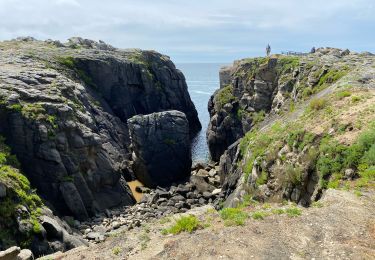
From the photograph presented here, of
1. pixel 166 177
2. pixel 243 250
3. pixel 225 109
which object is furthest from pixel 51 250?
pixel 225 109

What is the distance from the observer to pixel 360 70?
135 ft

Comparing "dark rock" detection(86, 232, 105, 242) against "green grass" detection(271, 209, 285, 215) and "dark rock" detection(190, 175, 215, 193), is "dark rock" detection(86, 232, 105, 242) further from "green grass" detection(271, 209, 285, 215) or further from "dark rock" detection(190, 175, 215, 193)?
"green grass" detection(271, 209, 285, 215)

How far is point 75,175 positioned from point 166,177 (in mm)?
15896

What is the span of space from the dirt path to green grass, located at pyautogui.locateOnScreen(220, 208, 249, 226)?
254 mm

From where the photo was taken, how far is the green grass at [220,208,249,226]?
1769 cm

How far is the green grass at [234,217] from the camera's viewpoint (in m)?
17.7

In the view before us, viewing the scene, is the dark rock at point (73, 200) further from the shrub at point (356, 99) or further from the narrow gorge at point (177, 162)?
the shrub at point (356, 99)

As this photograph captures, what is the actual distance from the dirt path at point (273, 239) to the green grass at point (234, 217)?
0.25m

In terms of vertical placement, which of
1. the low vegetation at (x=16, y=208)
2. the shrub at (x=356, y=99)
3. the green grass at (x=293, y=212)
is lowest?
the low vegetation at (x=16, y=208)

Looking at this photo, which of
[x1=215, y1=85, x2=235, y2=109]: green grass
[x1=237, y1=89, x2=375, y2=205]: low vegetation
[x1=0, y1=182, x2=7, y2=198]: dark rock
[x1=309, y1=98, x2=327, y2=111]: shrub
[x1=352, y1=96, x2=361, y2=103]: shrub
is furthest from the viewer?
[x1=215, y1=85, x2=235, y2=109]: green grass

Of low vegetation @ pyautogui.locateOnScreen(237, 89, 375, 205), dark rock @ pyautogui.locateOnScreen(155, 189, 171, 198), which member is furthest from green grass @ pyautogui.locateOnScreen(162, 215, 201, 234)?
dark rock @ pyautogui.locateOnScreen(155, 189, 171, 198)

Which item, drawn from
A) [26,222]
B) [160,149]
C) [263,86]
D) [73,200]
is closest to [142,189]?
[160,149]

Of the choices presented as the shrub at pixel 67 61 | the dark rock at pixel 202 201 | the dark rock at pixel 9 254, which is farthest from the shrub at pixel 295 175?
the shrub at pixel 67 61

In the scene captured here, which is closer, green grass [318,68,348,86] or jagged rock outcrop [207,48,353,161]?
green grass [318,68,348,86]
